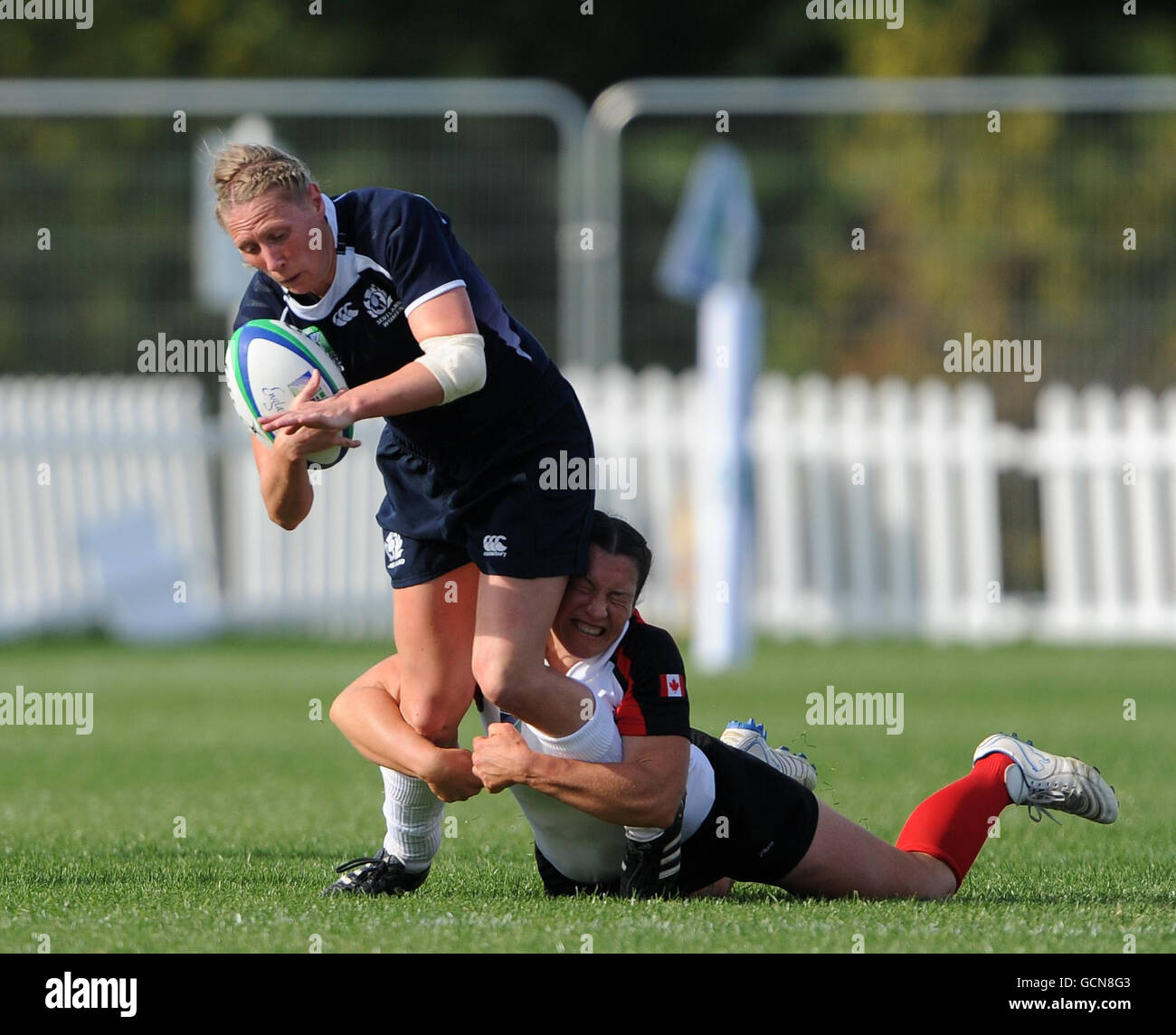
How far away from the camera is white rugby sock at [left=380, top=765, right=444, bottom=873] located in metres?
5.23

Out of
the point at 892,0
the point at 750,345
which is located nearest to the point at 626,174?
the point at 750,345

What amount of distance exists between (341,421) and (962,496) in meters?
10.2

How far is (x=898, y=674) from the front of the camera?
11.7 m

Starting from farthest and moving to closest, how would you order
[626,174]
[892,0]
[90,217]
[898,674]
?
[892,0] → [626,174] → [90,217] → [898,674]

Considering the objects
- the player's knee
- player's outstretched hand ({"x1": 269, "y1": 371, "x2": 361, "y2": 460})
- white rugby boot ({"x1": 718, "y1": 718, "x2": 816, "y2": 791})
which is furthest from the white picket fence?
player's outstretched hand ({"x1": 269, "y1": 371, "x2": 361, "y2": 460})

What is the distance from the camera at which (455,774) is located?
16.3ft

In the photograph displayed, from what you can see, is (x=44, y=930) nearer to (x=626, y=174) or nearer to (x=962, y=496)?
(x=962, y=496)

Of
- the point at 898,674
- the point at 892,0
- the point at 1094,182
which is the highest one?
the point at 892,0

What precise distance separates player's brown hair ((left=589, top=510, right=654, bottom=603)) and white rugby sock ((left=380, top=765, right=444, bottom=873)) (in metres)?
0.85

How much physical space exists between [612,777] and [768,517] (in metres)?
9.63

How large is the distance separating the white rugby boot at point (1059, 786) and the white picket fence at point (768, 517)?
27.8 feet
